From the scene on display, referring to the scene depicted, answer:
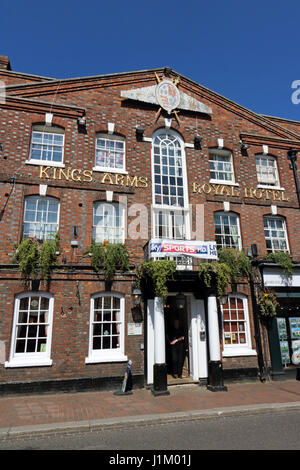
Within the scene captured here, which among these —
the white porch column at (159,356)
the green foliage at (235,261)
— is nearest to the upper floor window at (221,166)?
the green foliage at (235,261)

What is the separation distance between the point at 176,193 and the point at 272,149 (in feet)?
19.1

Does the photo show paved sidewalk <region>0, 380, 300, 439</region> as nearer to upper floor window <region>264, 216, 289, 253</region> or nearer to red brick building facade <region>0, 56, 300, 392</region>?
red brick building facade <region>0, 56, 300, 392</region>

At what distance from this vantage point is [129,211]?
11773mm

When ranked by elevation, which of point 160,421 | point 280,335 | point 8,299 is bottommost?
point 160,421

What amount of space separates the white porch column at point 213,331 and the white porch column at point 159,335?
1761mm

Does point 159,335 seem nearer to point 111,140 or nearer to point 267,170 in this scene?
point 111,140

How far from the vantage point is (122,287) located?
10.8 meters

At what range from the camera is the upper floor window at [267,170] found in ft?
46.9

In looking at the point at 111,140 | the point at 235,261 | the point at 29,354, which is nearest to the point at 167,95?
the point at 111,140

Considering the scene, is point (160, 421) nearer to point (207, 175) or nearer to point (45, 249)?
point (45, 249)

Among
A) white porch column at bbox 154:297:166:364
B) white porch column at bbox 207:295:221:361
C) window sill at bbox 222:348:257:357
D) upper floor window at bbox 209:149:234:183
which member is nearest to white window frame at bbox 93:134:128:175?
upper floor window at bbox 209:149:234:183

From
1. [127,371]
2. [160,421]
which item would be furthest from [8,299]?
[160,421]

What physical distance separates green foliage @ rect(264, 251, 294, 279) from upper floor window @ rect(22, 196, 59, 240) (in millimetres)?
8622

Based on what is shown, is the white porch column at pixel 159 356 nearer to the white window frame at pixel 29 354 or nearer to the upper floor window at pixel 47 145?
the white window frame at pixel 29 354
